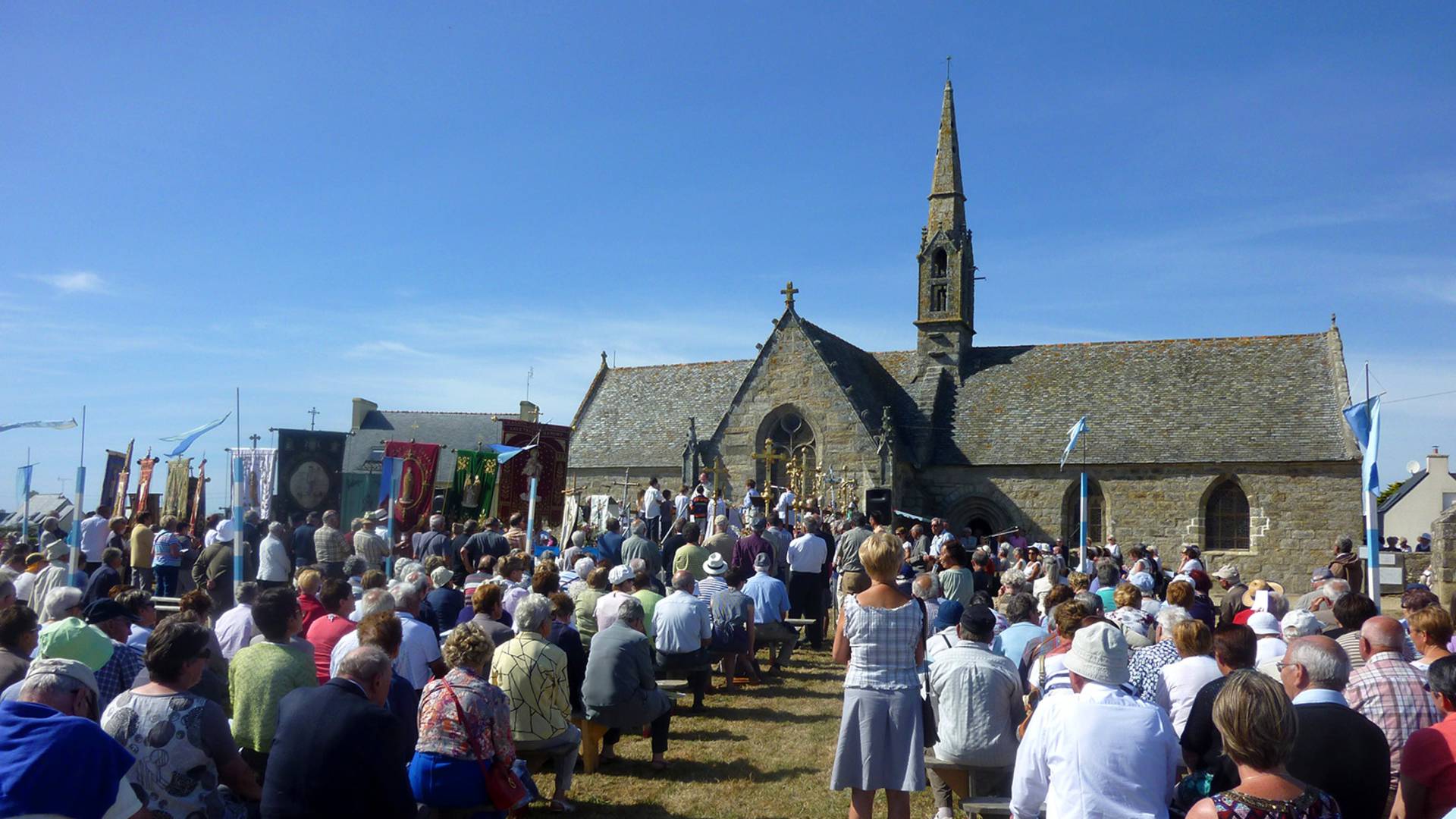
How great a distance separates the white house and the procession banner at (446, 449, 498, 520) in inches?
A: 1750

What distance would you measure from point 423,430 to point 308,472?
2685cm

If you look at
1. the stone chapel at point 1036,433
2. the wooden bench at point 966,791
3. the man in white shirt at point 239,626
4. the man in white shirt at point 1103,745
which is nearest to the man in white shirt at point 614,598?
the man in white shirt at point 239,626

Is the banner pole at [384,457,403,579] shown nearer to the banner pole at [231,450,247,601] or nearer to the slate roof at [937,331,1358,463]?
the banner pole at [231,450,247,601]

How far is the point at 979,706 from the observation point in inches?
241

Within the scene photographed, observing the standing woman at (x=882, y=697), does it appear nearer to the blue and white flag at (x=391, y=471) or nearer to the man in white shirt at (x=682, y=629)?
the man in white shirt at (x=682, y=629)

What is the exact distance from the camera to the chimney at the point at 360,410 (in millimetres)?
49000

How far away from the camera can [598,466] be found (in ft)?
109

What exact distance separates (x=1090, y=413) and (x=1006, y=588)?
19.6 m

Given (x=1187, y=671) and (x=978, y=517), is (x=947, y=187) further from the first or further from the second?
(x=1187, y=671)

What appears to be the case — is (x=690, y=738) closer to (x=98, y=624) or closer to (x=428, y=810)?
(x=428, y=810)

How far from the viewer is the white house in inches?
1902

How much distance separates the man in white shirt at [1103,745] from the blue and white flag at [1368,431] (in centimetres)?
594

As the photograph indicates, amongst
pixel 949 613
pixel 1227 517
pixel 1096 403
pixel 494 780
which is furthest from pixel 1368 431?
pixel 1096 403

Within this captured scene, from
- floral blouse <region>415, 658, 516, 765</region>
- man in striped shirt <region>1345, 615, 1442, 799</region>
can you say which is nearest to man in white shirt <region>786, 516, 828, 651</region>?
floral blouse <region>415, 658, 516, 765</region>
